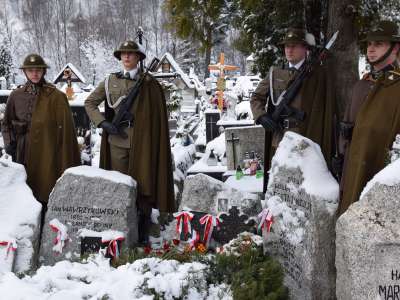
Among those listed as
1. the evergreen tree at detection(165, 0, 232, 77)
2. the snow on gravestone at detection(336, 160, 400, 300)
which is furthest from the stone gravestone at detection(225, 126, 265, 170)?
the snow on gravestone at detection(336, 160, 400, 300)

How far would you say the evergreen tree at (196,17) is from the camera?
639 cm

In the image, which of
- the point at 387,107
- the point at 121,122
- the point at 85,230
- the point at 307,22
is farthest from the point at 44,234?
the point at 307,22

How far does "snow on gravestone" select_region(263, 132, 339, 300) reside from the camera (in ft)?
11.6

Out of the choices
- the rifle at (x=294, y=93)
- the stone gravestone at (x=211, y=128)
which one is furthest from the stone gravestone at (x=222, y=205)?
the stone gravestone at (x=211, y=128)

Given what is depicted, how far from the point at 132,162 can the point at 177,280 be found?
2.07m

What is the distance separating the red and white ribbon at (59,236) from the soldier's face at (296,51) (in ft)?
8.48

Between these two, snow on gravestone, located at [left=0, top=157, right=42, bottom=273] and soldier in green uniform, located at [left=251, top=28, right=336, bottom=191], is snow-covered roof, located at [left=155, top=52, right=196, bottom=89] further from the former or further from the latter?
soldier in green uniform, located at [left=251, top=28, right=336, bottom=191]

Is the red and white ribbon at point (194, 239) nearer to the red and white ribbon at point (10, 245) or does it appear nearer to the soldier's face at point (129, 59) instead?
the red and white ribbon at point (10, 245)

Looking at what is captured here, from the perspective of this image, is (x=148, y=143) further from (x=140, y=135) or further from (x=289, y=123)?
(x=289, y=123)

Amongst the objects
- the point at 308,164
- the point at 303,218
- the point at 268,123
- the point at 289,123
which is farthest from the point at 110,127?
the point at 303,218

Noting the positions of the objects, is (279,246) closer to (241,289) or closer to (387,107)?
(241,289)

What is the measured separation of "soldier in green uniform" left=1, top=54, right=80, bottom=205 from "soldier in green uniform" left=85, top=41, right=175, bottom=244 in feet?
1.45

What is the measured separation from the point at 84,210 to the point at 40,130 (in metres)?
1.24

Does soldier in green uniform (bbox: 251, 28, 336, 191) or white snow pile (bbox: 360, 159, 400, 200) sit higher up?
soldier in green uniform (bbox: 251, 28, 336, 191)
